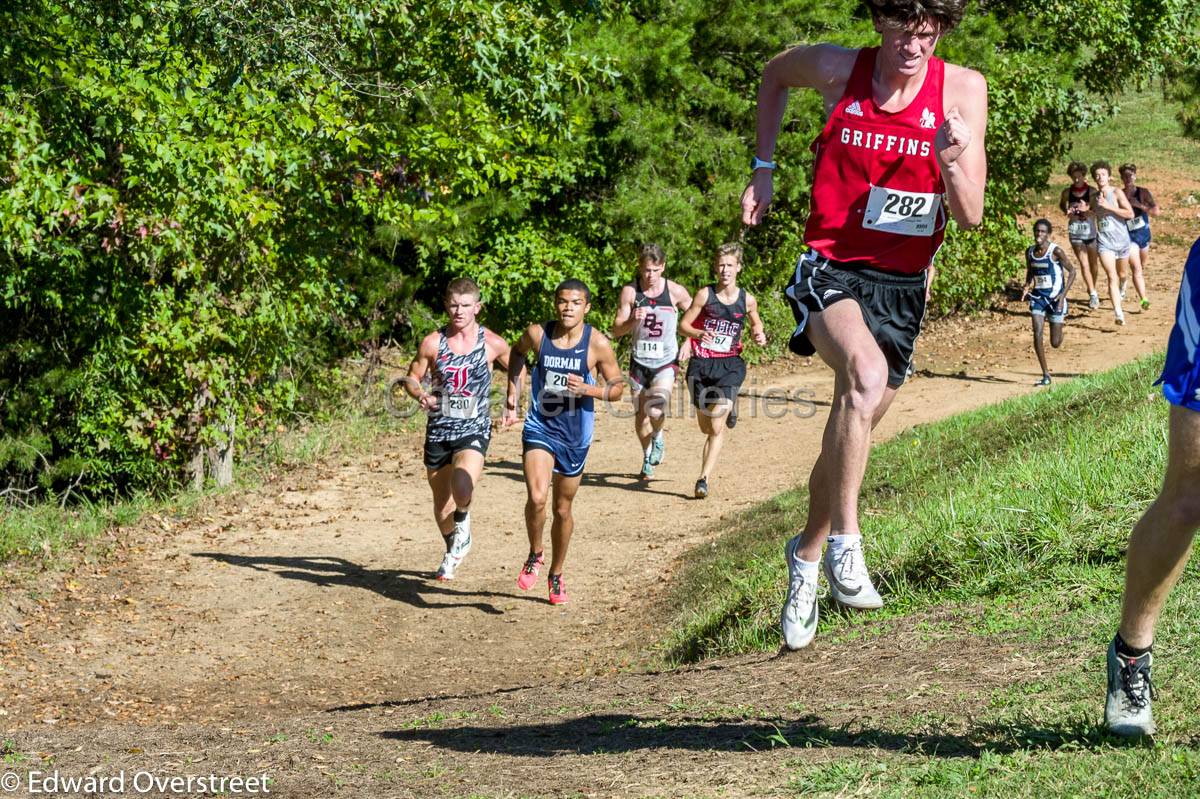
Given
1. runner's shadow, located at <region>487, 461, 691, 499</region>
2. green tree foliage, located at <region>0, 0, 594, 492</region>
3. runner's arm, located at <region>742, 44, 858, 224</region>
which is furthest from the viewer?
runner's shadow, located at <region>487, 461, 691, 499</region>

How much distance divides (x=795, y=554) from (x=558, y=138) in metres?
10.1

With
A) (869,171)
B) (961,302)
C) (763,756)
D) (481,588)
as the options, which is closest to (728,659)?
(763,756)

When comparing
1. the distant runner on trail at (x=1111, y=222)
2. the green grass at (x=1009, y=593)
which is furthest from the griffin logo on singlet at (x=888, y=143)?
the distant runner on trail at (x=1111, y=222)

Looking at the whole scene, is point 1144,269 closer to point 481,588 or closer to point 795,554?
point 481,588

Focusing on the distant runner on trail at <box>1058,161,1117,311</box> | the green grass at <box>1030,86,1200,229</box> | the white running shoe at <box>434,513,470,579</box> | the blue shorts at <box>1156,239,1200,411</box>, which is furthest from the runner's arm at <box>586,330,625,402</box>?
the green grass at <box>1030,86,1200,229</box>

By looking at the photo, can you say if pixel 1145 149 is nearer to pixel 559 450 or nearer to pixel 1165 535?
pixel 559 450

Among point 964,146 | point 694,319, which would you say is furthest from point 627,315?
point 964,146

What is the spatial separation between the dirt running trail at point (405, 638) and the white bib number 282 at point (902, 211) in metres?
1.69

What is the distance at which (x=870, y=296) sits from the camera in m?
4.86

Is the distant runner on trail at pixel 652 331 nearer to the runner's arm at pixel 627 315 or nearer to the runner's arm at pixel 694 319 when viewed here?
the runner's arm at pixel 627 315

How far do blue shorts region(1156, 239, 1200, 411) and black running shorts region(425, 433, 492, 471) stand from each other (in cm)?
628

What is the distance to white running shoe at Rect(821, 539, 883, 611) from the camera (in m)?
4.68

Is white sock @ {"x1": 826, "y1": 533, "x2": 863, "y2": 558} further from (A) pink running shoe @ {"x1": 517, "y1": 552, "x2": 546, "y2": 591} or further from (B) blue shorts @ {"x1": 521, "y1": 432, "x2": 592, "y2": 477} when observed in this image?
(A) pink running shoe @ {"x1": 517, "y1": 552, "x2": 546, "y2": 591}

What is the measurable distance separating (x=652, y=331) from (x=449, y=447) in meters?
3.12
